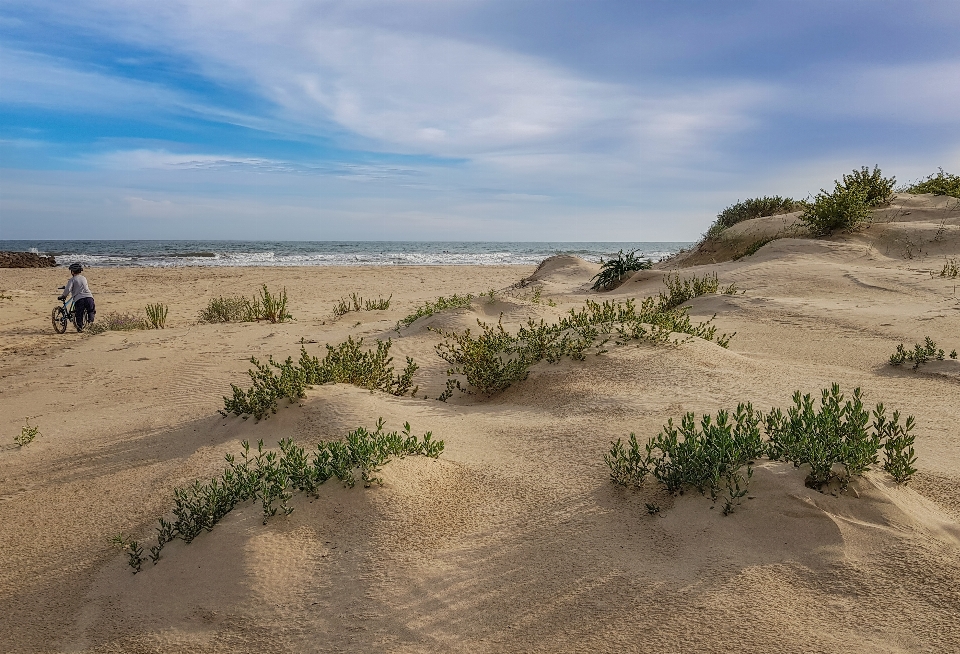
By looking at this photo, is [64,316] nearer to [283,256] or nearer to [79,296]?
[79,296]

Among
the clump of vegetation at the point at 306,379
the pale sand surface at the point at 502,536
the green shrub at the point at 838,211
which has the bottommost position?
the pale sand surface at the point at 502,536

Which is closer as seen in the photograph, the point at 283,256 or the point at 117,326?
the point at 117,326

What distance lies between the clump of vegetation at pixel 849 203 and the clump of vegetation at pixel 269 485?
13.4 metres

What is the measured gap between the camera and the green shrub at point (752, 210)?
18.8 m

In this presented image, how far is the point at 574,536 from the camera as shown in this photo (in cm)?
306

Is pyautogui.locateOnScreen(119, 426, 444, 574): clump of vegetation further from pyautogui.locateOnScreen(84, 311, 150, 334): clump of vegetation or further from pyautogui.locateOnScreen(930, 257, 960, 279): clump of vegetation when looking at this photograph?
pyautogui.locateOnScreen(930, 257, 960, 279): clump of vegetation

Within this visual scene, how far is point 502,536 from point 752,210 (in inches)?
751

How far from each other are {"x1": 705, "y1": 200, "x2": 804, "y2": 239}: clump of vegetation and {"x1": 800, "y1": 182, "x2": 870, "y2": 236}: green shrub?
3.81 metres

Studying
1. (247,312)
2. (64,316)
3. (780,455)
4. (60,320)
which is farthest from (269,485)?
(60,320)

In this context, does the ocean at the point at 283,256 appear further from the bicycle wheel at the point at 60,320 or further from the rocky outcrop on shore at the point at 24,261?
the bicycle wheel at the point at 60,320

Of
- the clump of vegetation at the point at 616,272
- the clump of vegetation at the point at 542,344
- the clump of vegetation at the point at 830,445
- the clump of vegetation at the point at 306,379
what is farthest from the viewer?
the clump of vegetation at the point at 616,272

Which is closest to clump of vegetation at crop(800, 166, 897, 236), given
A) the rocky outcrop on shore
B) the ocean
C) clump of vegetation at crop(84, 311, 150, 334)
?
the ocean

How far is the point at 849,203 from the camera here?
1349 centimetres

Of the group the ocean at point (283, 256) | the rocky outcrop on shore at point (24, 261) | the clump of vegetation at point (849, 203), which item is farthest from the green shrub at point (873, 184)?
the rocky outcrop on shore at point (24, 261)
